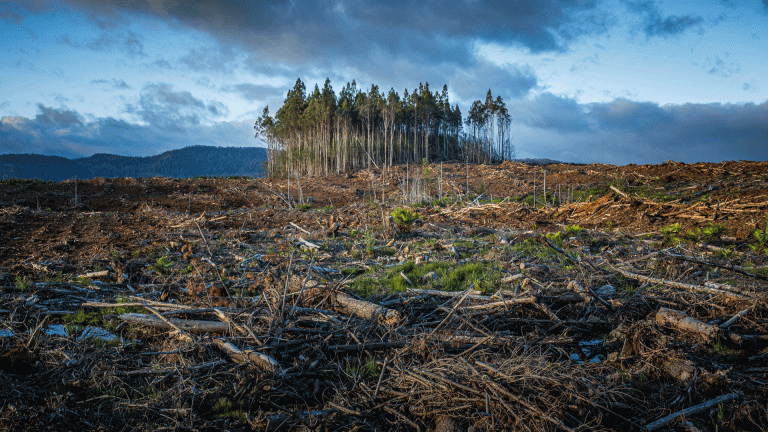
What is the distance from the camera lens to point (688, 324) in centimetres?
329

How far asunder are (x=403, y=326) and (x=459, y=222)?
724cm

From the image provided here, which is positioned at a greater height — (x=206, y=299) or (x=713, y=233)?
(x=713, y=233)

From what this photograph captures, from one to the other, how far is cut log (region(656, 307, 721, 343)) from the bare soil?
0.02 meters

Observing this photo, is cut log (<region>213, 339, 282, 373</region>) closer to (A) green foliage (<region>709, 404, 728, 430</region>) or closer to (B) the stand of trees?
(A) green foliage (<region>709, 404, 728, 430</region>)

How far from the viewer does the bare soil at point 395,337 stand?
2.32 metres

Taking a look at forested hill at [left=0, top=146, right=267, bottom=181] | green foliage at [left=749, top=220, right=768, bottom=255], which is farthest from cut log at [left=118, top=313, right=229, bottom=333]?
forested hill at [left=0, top=146, right=267, bottom=181]

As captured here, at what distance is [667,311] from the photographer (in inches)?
139

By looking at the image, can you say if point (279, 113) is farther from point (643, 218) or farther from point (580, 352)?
point (580, 352)

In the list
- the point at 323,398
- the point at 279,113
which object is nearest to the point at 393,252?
the point at 323,398

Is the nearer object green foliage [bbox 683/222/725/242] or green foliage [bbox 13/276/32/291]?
green foliage [bbox 13/276/32/291]

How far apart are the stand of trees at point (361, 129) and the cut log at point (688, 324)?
38.9 meters

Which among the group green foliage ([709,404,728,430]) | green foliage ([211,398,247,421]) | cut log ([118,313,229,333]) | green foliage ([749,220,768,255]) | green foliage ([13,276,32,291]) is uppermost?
green foliage ([749,220,768,255])

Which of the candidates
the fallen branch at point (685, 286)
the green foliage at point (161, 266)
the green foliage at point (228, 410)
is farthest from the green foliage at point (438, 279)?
the green foliage at point (161, 266)

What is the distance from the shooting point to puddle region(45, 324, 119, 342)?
3432 millimetres
